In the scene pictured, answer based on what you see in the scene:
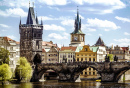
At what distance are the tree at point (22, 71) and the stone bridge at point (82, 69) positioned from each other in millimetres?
6569

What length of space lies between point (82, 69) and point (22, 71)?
920 inches

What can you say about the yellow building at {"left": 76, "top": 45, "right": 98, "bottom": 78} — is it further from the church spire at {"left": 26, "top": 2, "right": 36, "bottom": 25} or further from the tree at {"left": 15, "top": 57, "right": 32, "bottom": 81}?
the tree at {"left": 15, "top": 57, "right": 32, "bottom": 81}

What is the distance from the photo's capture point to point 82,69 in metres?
166

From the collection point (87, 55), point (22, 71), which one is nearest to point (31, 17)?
point (87, 55)

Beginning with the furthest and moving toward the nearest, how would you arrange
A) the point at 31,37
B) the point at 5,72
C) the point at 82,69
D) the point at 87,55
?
the point at 87,55 < the point at 31,37 < the point at 82,69 < the point at 5,72

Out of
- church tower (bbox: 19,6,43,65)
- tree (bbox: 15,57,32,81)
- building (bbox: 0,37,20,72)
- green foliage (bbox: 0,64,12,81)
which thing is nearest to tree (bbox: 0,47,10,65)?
building (bbox: 0,37,20,72)

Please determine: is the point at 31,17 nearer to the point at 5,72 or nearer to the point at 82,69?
the point at 82,69

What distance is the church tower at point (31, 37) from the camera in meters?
179

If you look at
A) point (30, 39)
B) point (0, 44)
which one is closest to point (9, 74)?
point (0, 44)

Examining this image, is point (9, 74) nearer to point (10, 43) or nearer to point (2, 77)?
point (2, 77)

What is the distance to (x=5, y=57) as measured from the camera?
144 meters

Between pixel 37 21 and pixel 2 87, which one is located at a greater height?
pixel 37 21

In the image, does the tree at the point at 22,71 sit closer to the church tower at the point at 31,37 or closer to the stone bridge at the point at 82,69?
the stone bridge at the point at 82,69

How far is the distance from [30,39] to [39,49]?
5.50 metres
